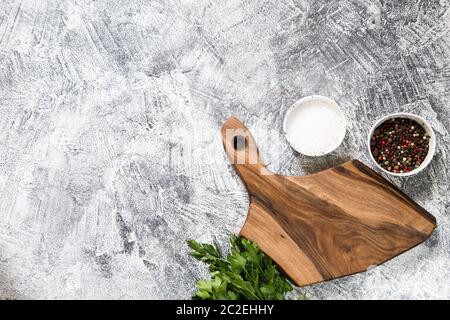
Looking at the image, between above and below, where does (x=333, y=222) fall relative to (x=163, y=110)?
below

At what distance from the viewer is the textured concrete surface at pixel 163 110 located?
1771 mm

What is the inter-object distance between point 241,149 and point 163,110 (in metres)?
0.29

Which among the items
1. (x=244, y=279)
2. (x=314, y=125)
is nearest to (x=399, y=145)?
(x=314, y=125)

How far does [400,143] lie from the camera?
5.51 ft

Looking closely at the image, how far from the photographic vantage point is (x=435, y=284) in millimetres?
1717

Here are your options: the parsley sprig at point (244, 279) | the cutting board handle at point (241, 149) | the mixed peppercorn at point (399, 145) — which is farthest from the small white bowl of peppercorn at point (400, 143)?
the parsley sprig at point (244, 279)

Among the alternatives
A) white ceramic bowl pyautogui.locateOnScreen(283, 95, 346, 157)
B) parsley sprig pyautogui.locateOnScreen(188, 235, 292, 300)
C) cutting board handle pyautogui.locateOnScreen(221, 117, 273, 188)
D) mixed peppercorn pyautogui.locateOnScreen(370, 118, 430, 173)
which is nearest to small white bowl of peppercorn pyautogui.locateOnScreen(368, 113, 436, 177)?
mixed peppercorn pyautogui.locateOnScreen(370, 118, 430, 173)

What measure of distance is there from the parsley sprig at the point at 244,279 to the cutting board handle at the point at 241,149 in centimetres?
21

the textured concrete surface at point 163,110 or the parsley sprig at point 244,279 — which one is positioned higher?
the textured concrete surface at point 163,110

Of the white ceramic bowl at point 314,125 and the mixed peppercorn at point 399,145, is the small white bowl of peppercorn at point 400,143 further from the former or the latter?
the white ceramic bowl at point 314,125

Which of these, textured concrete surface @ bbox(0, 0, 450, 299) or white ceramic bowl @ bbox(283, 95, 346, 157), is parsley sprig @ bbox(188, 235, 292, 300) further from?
white ceramic bowl @ bbox(283, 95, 346, 157)

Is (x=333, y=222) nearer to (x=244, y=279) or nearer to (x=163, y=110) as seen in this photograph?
(x=244, y=279)

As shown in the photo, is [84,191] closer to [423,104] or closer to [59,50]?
[59,50]

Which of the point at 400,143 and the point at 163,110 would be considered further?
the point at 163,110
